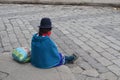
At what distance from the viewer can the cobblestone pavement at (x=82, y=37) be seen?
4.96m

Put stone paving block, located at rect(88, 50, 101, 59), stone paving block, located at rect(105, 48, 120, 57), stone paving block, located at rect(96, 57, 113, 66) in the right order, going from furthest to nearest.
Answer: stone paving block, located at rect(105, 48, 120, 57), stone paving block, located at rect(88, 50, 101, 59), stone paving block, located at rect(96, 57, 113, 66)

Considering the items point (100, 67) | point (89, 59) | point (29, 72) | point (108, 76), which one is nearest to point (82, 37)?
point (89, 59)

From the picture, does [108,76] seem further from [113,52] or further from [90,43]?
[90,43]

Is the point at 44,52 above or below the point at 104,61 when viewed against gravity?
above

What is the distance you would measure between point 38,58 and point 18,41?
6.34ft

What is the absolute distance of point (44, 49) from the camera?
4.71 m

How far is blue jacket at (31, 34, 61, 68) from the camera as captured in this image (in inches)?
185

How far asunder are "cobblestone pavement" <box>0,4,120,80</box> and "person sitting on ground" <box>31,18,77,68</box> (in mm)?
419

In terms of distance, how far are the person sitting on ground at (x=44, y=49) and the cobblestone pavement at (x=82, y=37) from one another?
0.42 metres

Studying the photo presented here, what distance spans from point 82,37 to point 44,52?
2.60m

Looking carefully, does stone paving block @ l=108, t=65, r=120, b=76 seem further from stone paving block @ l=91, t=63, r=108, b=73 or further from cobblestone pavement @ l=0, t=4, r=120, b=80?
stone paving block @ l=91, t=63, r=108, b=73

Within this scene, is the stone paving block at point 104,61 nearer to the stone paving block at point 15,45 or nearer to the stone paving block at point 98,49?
the stone paving block at point 98,49

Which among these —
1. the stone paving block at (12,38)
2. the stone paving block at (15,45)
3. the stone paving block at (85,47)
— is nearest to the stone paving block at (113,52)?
the stone paving block at (85,47)

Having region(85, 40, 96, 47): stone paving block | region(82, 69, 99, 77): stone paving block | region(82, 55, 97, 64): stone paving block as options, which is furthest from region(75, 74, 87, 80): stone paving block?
region(85, 40, 96, 47): stone paving block
